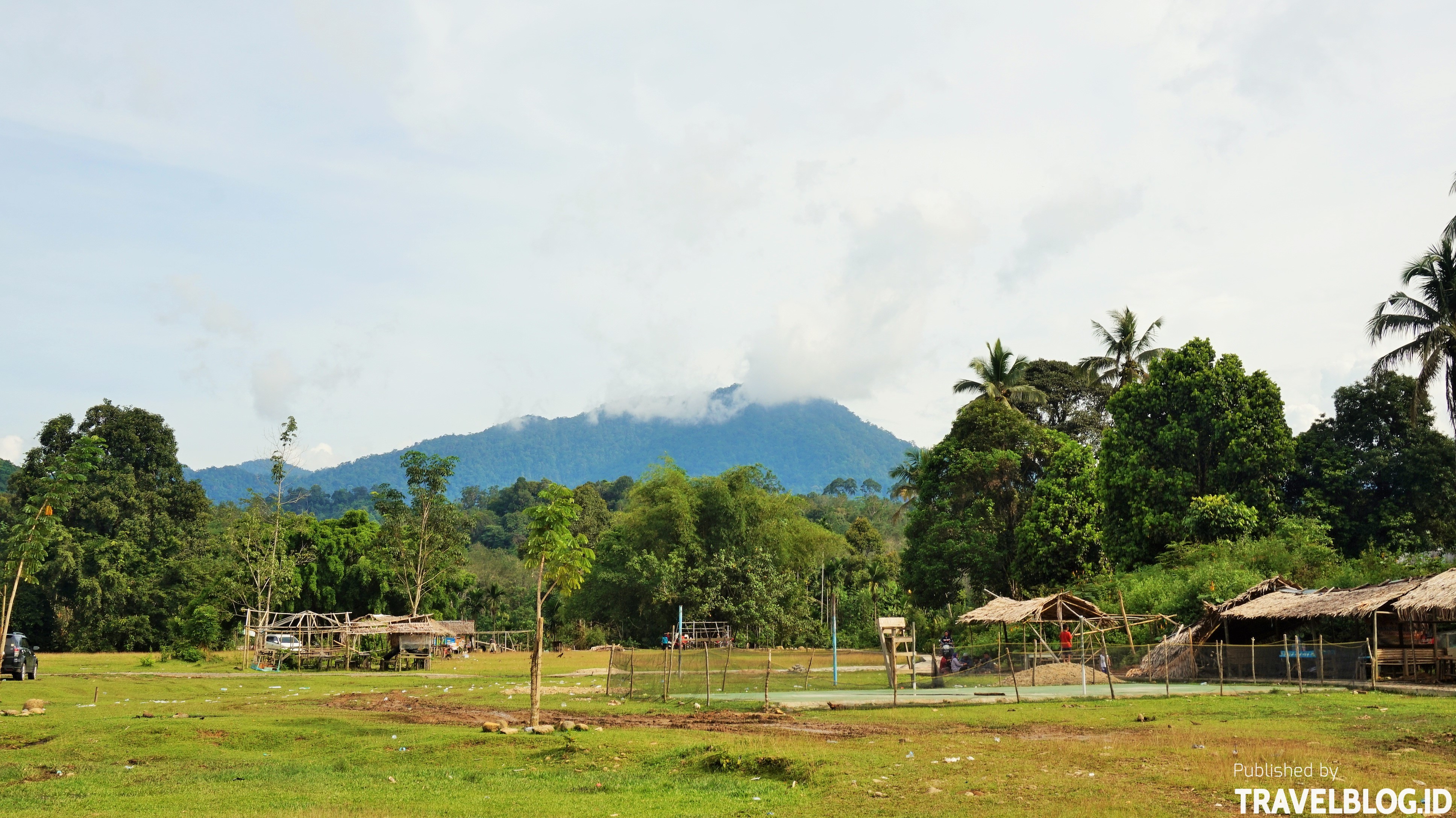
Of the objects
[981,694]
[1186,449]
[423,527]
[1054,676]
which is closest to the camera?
[981,694]

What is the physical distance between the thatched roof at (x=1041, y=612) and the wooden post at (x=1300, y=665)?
222 inches

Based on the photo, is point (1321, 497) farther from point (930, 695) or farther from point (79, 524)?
point (79, 524)

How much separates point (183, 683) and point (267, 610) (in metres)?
17.4

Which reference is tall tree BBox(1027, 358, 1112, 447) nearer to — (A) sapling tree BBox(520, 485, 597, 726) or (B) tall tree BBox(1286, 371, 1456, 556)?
(B) tall tree BBox(1286, 371, 1456, 556)

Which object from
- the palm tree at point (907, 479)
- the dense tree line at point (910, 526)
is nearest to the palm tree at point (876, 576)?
the dense tree line at point (910, 526)

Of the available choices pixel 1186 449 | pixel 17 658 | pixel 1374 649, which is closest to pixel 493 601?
pixel 17 658

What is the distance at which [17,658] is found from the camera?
32719mm

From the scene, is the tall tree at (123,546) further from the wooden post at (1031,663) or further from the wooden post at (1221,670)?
the wooden post at (1221,670)

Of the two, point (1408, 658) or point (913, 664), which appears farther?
point (1408, 658)

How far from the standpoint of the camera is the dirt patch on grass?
748 inches

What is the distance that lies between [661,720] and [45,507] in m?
16.8

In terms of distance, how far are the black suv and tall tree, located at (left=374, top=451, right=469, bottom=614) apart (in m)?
33.0

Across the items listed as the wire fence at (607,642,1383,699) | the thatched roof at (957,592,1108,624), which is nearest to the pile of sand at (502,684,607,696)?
the wire fence at (607,642,1383,699)

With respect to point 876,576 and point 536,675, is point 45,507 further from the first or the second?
point 876,576
